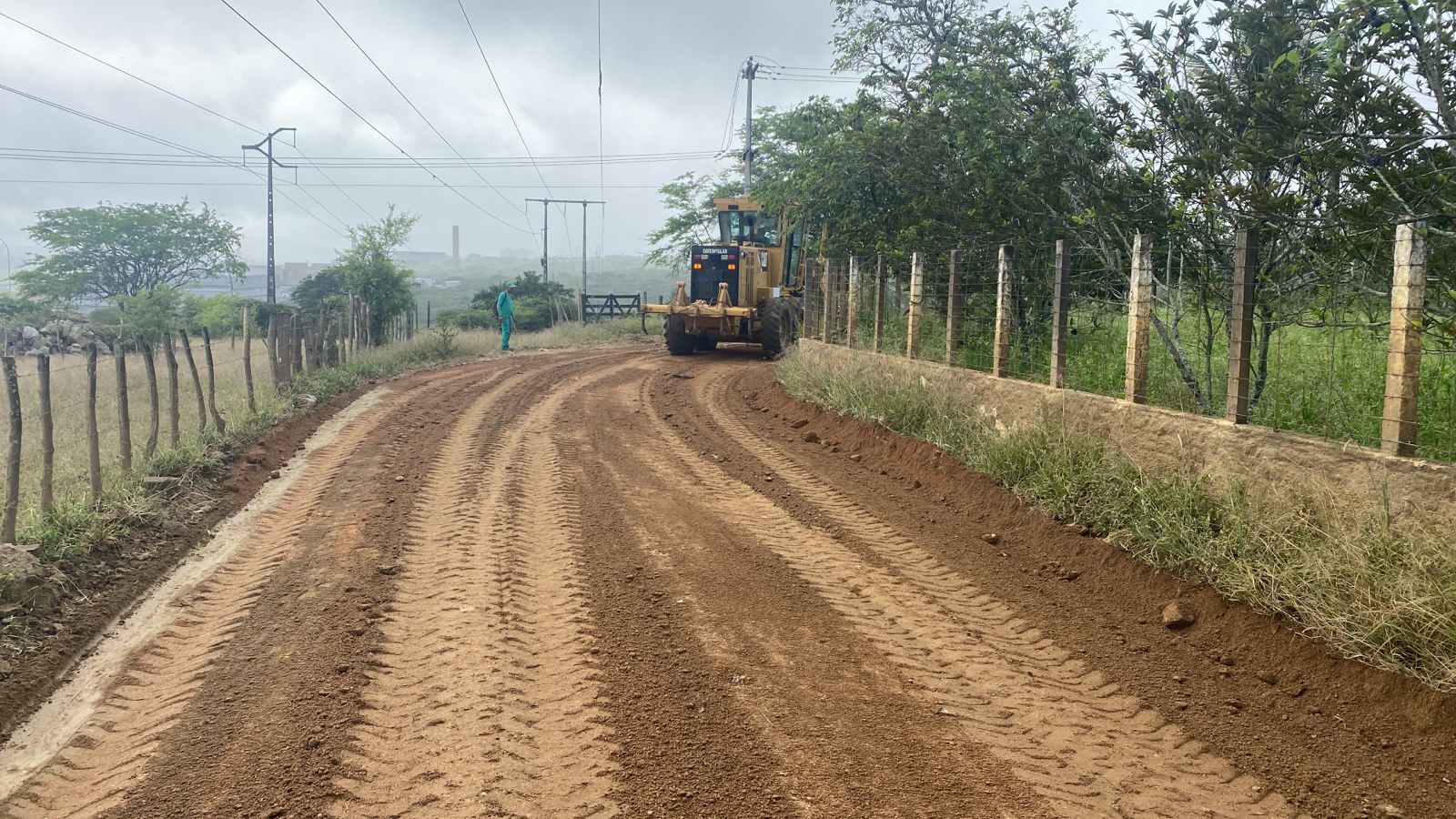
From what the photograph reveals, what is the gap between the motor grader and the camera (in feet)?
74.3

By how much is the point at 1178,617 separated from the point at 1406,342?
76.0 inches

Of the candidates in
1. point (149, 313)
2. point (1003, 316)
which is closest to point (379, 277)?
point (149, 313)

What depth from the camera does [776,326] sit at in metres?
22.2

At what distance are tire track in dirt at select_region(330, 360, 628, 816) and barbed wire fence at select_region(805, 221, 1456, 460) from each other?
4.59 metres

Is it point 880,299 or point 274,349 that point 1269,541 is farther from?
point 274,349

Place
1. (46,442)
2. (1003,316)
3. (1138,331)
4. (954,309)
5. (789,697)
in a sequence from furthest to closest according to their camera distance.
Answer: (954,309) < (1003,316) < (1138,331) < (46,442) < (789,697)

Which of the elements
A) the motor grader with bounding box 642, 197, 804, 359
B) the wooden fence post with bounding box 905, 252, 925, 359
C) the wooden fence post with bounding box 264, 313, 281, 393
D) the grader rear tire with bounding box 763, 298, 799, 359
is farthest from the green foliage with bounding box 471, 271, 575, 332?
the wooden fence post with bounding box 905, 252, 925, 359

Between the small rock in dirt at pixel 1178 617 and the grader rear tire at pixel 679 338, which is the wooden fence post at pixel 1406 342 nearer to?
the small rock in dirt at pixel 1178 617

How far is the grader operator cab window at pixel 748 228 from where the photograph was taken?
26.3m

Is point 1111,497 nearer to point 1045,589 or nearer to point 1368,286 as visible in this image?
point 1045,589

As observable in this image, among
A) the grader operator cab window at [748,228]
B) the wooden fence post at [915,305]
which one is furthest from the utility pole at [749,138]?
the wooden fence post at [915,305]

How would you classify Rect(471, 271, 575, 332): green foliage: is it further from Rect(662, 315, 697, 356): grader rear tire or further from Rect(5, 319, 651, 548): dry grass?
Rect(662, 315, 697, 356): grader rear tire

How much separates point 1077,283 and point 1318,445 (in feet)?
14.3

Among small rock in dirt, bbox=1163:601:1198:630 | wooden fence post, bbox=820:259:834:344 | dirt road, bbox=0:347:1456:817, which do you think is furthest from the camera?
wooden fence post, bbox=820:259:834:344
